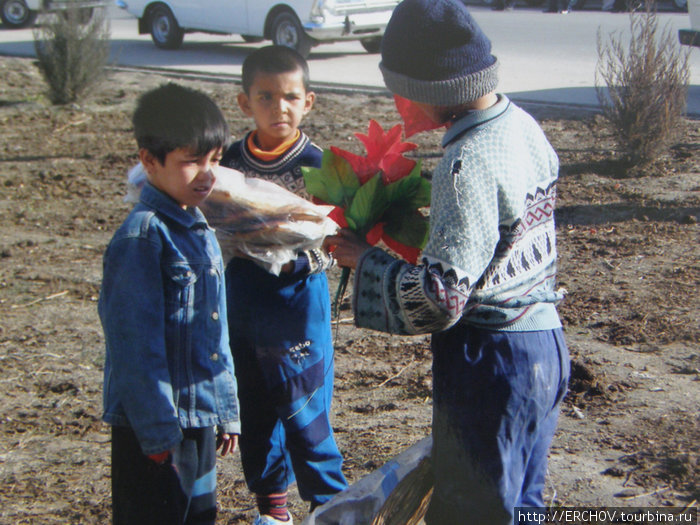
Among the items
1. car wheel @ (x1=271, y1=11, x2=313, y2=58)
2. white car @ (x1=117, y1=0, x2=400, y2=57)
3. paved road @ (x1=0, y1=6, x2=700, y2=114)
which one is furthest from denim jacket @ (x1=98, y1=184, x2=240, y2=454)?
car wheel @ (x1=271, y1=11, x2=313, y2=58)

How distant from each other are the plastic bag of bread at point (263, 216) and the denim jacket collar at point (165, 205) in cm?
23

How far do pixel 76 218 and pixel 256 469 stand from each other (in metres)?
4.26

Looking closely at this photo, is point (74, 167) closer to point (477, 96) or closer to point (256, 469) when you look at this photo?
point (256, 469)

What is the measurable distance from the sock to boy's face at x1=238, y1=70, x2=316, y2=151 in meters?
1.29

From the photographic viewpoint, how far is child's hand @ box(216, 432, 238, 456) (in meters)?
2.49

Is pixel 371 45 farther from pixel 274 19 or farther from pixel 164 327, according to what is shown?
pixel 164 327

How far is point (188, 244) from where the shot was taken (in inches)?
91.8

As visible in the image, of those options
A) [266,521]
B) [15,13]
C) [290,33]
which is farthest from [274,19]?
[266,521]

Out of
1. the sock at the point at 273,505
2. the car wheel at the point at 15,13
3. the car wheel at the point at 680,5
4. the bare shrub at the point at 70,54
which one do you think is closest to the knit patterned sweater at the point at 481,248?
the sock at the point at 273,505

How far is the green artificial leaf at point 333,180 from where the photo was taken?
2.46 metres

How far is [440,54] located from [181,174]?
807 millimetres

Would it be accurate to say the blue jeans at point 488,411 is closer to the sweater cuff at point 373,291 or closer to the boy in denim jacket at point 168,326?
the sweater cuff at point 373,291

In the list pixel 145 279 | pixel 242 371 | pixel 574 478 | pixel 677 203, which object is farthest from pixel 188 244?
pixel 677 203

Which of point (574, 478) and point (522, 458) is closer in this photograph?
point (522, 458)
